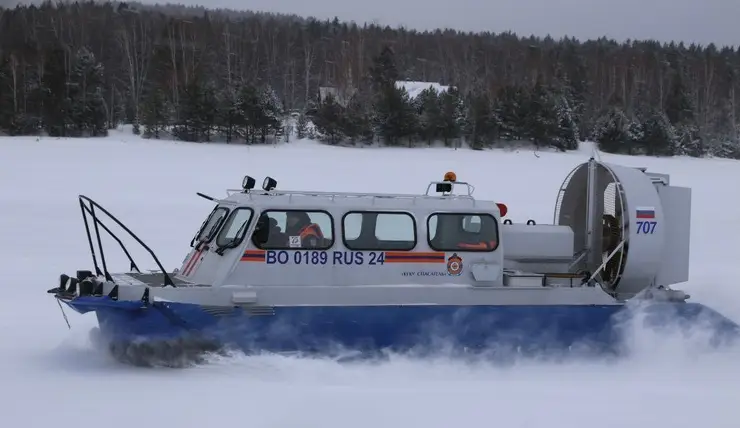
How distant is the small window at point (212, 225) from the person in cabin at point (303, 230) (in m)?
0.78

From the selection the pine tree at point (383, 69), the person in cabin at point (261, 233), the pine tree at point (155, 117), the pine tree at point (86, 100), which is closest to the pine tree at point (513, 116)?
the pine tree at point (383, 69)

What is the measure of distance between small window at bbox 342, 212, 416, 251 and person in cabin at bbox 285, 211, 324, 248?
0.30 meters

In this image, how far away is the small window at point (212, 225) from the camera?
29.6 feet

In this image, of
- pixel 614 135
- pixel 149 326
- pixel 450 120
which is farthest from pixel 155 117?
pixel 149 326

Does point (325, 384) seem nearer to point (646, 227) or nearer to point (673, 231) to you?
point (646, 227)

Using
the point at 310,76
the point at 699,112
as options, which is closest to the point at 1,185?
the point at 310,76

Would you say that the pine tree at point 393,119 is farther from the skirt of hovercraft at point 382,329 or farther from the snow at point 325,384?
the skirt of hovercraft at point 382,329

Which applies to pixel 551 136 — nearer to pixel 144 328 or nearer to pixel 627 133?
pixel 627 133

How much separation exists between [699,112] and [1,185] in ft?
178

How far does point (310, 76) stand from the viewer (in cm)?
6397

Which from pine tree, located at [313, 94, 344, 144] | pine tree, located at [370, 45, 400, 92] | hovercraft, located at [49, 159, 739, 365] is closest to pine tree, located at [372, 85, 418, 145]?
pine tree, located at [313, 94, 344, 144]

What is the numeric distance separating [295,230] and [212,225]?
116 centimetres

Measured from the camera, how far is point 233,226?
888cm

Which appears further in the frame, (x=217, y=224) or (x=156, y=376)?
(x=217, y=224)
